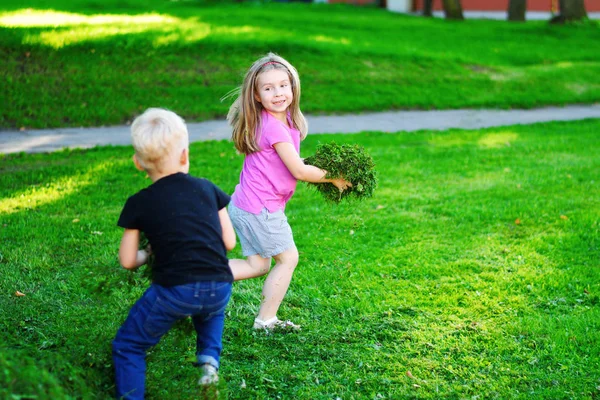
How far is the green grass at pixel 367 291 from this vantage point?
3605 millimetres

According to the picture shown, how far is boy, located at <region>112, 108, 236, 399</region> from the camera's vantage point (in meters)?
2.99

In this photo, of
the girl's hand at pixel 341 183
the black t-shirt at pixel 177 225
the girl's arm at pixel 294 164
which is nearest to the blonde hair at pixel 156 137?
the black t-shirt at pixel 177 225

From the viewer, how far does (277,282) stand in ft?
13.8

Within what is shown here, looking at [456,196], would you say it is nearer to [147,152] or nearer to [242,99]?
[242,99]

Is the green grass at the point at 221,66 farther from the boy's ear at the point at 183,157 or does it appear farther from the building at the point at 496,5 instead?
the building at the point at 496,5

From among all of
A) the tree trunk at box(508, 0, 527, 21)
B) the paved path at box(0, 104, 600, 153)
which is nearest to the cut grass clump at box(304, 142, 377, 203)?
the paved path at box(0, 104, 600, 153)

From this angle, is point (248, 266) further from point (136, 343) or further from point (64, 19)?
point (64, 19)

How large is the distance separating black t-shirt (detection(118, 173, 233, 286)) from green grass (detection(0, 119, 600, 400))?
14.9 inches

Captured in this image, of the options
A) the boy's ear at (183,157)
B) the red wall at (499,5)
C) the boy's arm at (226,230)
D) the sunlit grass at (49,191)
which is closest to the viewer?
the boy's ear at (183,157)

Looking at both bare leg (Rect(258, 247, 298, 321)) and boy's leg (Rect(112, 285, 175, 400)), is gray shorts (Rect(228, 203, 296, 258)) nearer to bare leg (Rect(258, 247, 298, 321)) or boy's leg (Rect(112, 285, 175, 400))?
bare leg (Rect(258, 247, 298, 321))

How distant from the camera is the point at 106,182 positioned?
734cm

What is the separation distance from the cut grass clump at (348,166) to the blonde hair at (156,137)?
4.31 ft

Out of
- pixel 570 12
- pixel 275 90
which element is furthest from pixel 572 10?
pixel 275 90

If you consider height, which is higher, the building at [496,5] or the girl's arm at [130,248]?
the building at [496,5]
